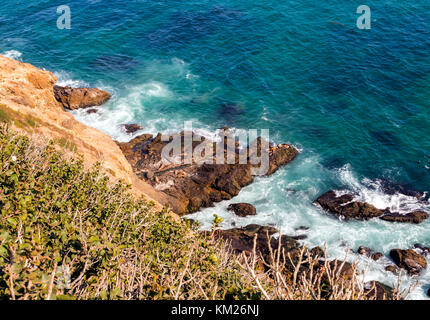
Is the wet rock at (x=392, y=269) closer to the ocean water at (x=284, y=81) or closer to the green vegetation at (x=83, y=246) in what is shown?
the ocean water at (x=284, y=81)

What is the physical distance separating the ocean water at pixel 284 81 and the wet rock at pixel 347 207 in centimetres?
78

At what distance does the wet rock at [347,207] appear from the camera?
32969 mm

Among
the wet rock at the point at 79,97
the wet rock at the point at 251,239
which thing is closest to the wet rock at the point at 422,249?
the wet rock at the point at 251,239

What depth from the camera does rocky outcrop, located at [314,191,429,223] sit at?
3238 cm

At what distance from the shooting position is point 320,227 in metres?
32.8

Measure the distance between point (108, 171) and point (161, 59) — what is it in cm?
3570

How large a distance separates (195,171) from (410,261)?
2072cm

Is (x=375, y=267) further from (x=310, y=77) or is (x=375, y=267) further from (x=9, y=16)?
(x=9, y=16)

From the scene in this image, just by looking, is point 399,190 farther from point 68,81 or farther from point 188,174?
point 68,81

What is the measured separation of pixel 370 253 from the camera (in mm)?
30234

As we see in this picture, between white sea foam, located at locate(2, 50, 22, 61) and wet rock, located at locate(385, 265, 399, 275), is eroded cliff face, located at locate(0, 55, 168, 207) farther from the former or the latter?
white sea foam, located at locate(2, 50, 22, 61)

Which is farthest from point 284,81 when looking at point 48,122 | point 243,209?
point 48,122

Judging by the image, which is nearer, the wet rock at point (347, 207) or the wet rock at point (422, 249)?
the wet rock at point (422, 249)

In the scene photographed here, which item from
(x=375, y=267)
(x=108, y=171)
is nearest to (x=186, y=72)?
(x=108, y=171)
